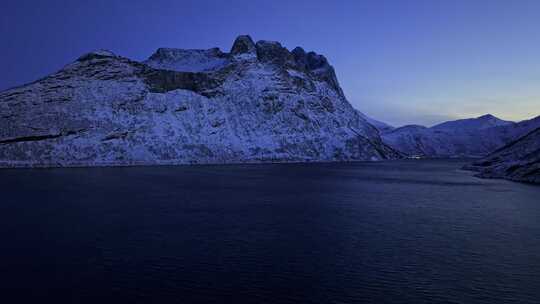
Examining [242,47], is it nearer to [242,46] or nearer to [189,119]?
[242,46]

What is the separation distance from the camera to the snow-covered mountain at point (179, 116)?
390 ft

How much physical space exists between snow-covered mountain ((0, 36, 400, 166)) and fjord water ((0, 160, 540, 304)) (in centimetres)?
7445

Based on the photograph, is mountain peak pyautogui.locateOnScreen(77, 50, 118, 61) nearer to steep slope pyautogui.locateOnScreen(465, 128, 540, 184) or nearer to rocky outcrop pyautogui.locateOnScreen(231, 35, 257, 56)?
rocky outcrop pyautogui.locateOnScreen(231, 35, 257, 56)

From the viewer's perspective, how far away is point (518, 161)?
86.6m

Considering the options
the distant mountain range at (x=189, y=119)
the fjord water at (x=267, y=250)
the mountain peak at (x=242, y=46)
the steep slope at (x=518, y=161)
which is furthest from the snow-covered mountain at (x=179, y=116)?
the fjord water at (x=267, y=250)

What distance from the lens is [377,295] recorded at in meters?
18.5

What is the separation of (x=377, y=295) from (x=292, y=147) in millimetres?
140336

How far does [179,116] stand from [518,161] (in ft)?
355

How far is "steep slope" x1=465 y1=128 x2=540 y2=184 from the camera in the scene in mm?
76512

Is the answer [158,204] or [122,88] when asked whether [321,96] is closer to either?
[122,88]

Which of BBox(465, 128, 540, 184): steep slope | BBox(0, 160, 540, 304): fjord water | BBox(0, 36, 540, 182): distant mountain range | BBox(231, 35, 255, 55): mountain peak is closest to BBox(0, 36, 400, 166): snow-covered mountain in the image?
BBox(0, 36, 540, 182): distant mountain range

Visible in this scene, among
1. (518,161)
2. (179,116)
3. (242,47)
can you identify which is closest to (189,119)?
(179,116)

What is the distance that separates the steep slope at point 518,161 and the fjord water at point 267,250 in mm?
31106

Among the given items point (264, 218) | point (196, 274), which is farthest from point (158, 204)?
point (196, 274)
